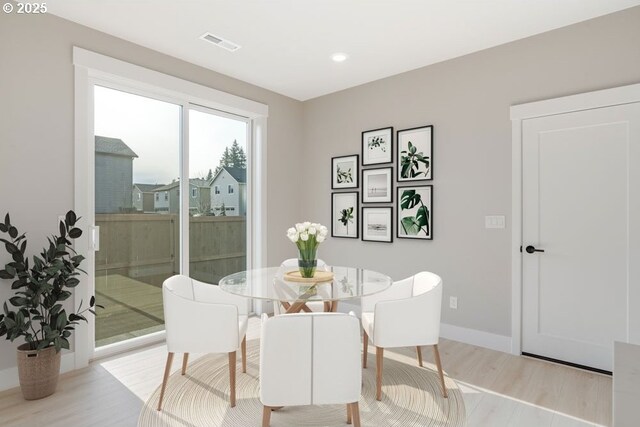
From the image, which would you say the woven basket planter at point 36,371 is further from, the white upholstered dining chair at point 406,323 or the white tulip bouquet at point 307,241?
the white upholstered dining chair at point 406,323

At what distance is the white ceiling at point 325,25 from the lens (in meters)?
2.55

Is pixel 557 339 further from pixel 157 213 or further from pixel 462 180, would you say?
pixel 157 213

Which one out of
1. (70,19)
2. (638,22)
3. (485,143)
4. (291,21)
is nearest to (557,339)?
(485,143)

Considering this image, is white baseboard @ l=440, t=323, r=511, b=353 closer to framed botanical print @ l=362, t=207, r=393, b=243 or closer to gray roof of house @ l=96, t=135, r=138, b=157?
framed botanical print @ l=362, t=207, r=393, b=243

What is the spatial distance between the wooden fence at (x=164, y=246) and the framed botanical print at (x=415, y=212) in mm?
1812

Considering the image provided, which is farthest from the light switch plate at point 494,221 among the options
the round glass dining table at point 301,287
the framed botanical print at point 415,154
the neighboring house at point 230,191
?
the neighboring house at point 230,191

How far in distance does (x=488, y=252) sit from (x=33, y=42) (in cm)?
395

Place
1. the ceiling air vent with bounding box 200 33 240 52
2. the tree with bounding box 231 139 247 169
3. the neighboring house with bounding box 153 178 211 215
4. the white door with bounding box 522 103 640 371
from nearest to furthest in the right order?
the white door with bounding box 522 103 640 371 → the ceiling air vent with bounding box 200 33 240 52 → the neighboring house with bounding box 153 178 211 215 → the tree with bounding box 231 139 247 169

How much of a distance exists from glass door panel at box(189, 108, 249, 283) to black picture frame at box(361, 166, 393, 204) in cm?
140

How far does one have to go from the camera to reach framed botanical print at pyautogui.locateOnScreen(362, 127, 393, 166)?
12.7 feet

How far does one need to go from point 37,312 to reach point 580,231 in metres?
3.91

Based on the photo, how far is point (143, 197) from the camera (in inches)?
130

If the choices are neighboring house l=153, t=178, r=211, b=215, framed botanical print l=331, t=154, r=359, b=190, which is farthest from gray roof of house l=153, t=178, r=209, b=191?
framed botanical print l=331, t=154, r=359, b=190

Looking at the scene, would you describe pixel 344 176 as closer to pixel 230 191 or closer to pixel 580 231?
pixel 230 191
